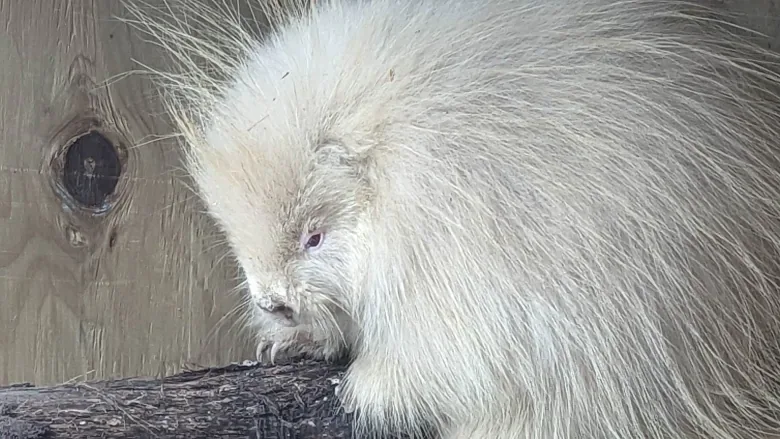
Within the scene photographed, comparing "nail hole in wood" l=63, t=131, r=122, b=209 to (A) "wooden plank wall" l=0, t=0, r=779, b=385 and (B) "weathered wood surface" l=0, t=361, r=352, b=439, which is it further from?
(B) "weathered wood surface" l=0, t=361, r=352, b=439

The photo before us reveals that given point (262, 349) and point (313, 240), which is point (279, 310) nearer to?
point (313, 240)

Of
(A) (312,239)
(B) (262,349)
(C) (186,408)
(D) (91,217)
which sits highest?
(D) (91,217)

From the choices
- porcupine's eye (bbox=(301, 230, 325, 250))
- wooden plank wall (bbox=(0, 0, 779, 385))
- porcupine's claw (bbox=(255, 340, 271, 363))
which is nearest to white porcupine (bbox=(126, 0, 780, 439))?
porcupine's eye (bbox=(301, 230, 325, 250))

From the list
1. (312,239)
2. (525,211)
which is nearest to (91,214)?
(312,239)

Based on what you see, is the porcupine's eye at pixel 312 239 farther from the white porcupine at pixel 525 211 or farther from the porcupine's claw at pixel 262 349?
the porcupine's claw at pixel 262 349

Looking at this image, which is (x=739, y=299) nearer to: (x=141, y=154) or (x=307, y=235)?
(x=307, y=235)

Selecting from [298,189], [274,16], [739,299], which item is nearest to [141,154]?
[274,16]

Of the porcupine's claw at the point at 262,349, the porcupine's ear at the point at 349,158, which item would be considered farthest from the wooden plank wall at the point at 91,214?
the porcupine's ear at the point at 349,158
